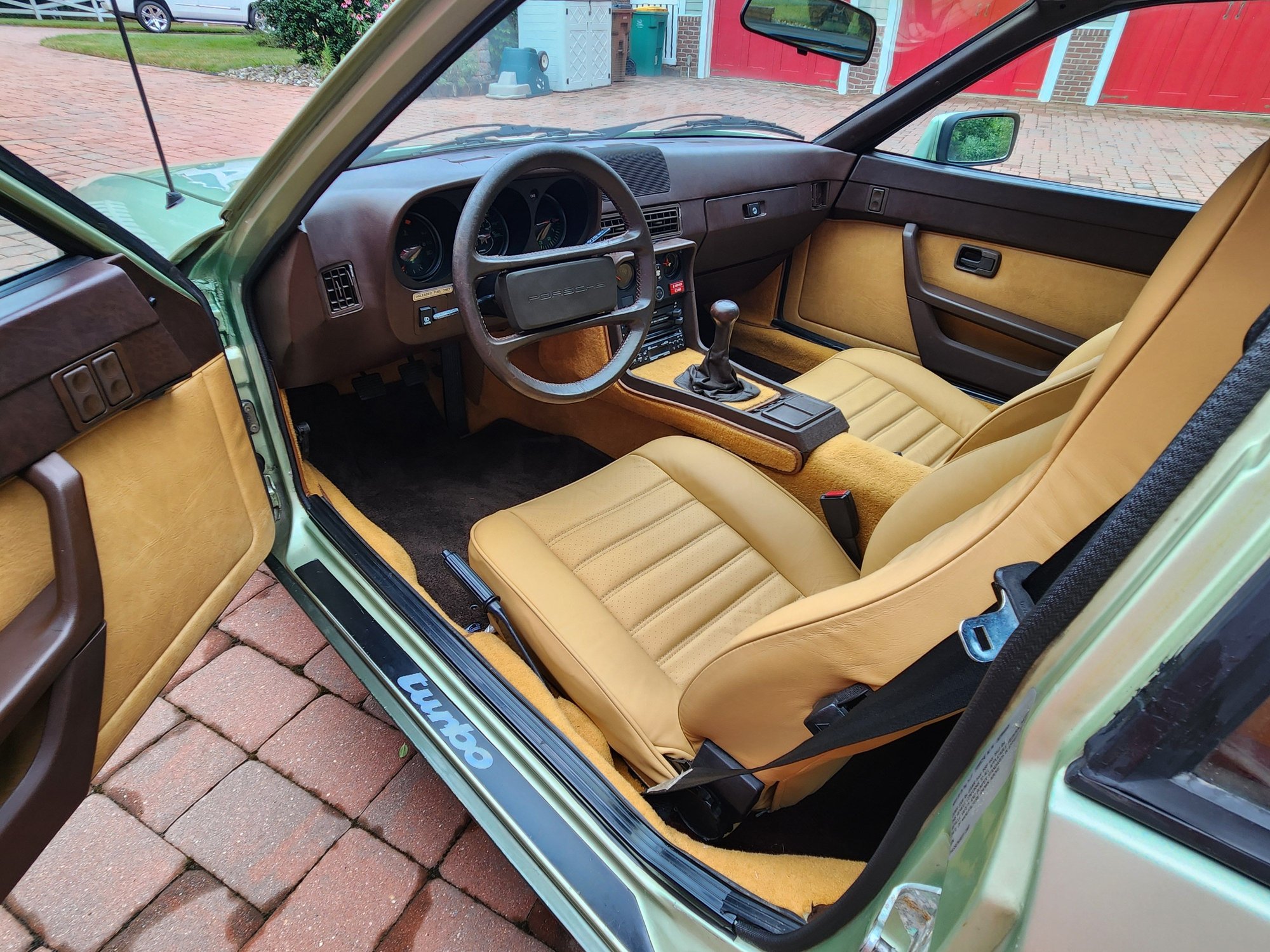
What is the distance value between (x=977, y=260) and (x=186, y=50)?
2.26 metres

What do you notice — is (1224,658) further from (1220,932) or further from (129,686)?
(129,686)

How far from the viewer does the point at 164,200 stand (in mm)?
1350

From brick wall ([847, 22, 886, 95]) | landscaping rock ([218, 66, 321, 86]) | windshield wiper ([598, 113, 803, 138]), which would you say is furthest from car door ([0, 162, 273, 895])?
brick wall ([847, 22, 886, 95])

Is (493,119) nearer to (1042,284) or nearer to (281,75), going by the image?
(281,75)

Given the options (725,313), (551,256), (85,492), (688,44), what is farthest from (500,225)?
(688,44)

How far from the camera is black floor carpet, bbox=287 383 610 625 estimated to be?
2.03 m

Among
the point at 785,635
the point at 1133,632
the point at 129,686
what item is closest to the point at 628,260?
the point at 785,635

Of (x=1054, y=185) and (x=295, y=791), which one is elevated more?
(x=1054, y=185)

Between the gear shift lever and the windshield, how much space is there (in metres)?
0.73

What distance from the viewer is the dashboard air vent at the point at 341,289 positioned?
152cm

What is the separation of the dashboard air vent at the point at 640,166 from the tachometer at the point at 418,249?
0.58 metres

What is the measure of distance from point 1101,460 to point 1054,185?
6.84 ft

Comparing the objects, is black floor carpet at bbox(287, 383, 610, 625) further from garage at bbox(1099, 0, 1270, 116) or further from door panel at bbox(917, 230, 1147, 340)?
garage at bbox(1099, 0, 1270, 116)

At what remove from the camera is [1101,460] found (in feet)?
1.82
